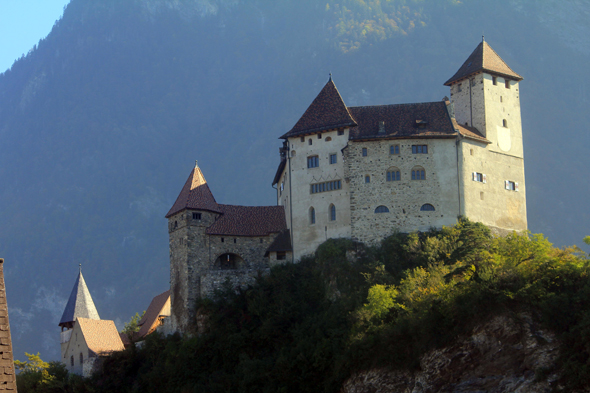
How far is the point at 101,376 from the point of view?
5675cm

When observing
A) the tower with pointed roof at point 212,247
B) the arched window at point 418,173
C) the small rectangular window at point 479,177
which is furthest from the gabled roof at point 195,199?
the small rectangular window at point 479,177

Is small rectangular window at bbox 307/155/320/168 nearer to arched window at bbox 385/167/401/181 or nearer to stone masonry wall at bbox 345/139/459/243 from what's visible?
stone masonry wall at bbox 345/139/459/243

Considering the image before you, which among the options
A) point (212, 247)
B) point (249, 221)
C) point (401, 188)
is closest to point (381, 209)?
point (401, 188)

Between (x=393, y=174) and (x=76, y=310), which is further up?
(x=393, y=174)

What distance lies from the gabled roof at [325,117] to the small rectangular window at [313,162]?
2.00 meters

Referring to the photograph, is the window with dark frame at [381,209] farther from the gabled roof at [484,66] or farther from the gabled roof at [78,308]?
the gabled roof at [78,308]

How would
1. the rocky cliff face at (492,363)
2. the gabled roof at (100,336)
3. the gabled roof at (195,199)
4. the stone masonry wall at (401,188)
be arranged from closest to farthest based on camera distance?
the rocky cliff face at (492,363), the stone masonry wall at (401,188), the gabled roof at (100,336), the gabled roof at (195,199)

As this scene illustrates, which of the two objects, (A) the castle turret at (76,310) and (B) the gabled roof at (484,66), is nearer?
(B) the gabled roof at (484,66)

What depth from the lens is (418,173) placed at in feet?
184

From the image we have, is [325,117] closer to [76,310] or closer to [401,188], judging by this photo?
[401,188]

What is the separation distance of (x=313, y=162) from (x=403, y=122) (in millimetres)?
7445

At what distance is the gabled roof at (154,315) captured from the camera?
66688 mm

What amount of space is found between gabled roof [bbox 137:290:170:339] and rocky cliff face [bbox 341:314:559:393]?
94.6ft

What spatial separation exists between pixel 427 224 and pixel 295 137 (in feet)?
40.2
